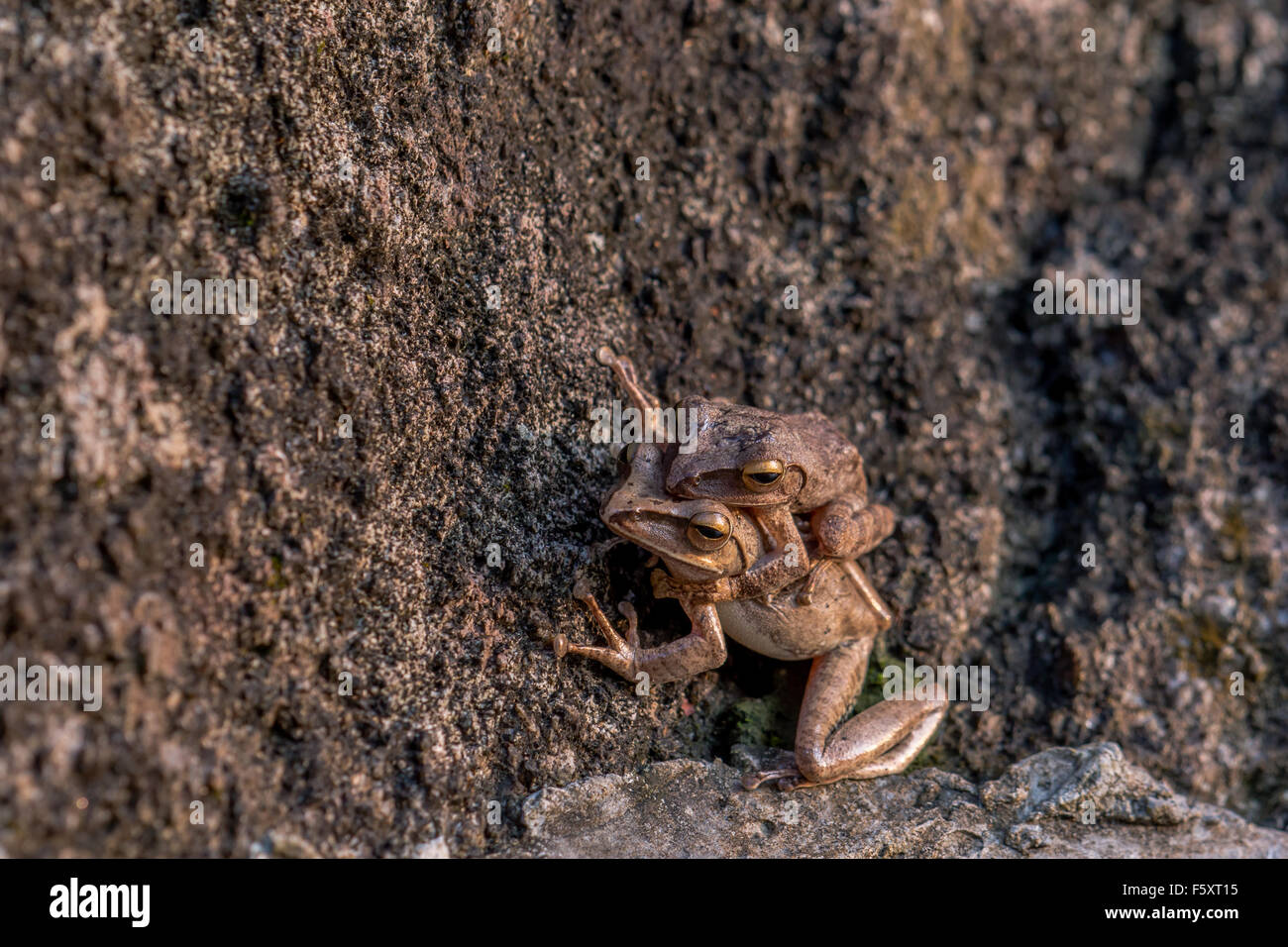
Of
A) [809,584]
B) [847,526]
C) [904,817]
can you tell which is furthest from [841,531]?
[904,817]

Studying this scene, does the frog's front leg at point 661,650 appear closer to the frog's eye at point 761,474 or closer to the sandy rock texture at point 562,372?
the sandy rock texture at point 562,372

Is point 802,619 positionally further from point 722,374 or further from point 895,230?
point 895,230

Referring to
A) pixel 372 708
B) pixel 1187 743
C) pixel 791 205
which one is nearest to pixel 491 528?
pixel 372 708

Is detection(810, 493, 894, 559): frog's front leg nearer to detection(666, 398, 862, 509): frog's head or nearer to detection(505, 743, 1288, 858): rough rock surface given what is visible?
detection(666, 398, 862, 509): frog's head

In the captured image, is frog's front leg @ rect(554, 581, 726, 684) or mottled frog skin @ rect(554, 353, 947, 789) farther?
frog's front leg @ rect(554, 581, 726, 684)

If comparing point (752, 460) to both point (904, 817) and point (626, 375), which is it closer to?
point (626, 375)

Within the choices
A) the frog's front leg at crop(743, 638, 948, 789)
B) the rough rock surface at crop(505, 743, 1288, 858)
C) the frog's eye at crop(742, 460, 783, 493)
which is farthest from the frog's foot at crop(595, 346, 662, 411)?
the rough rock surface at crop(505, 743, 1288, 858)

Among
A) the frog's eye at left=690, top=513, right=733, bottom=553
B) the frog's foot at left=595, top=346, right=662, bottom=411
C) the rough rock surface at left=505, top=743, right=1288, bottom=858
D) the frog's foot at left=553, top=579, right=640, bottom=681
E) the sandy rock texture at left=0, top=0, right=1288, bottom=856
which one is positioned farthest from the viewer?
the frog's foot at left=595, top=346, right=662, bottom=411
